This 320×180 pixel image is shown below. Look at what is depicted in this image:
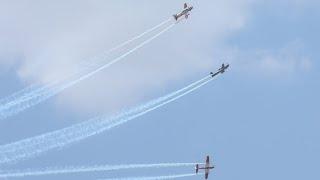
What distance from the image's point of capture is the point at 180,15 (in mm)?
199500
